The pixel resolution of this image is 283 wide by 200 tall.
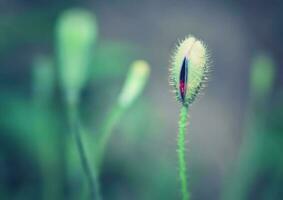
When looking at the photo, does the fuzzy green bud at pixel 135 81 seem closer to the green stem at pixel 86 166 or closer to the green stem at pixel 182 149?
the green stem at pixel 86 166

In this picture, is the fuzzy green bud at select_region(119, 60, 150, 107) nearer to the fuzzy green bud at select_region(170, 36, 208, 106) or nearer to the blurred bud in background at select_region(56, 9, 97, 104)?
the blurred bud in background at select_region(56, 9, 97, 104)

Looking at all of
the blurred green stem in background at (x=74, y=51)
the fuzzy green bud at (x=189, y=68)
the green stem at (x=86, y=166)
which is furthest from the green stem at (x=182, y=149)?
the blurred green stem in background at (x=74, y=51)

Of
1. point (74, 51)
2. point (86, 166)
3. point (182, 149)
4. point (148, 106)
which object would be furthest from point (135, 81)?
point (148, 106)

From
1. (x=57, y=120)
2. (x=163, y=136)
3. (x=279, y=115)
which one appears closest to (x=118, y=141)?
(x=163, y=136)

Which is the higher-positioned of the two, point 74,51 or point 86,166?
point 74,51

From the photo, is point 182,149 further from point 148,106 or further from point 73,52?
point 148,106

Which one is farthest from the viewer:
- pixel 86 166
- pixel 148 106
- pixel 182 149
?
pixel 148 106
